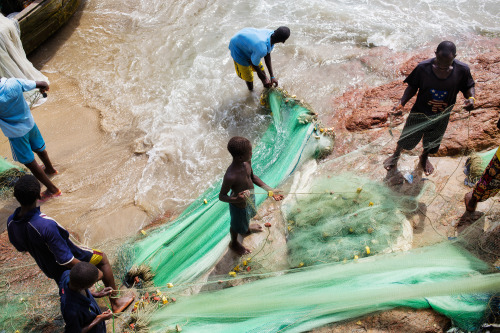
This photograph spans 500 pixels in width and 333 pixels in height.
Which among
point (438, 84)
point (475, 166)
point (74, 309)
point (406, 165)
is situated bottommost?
point (74, 309)

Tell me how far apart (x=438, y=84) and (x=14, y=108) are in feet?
16.2

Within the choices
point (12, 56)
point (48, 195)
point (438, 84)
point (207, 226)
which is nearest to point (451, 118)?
point (438, 84)

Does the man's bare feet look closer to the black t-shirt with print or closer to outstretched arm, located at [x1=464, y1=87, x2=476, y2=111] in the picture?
the black t-shirt with print

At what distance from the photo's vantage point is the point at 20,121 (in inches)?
176

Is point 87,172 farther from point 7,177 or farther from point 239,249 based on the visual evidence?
point 239,249

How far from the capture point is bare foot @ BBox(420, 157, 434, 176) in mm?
4395

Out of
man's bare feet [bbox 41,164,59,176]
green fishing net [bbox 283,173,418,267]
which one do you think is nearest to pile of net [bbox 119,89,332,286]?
green fishing net [bbox 283,173,418,267]

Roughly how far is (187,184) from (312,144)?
1.98m

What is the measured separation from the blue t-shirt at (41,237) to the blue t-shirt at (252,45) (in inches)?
→ 148

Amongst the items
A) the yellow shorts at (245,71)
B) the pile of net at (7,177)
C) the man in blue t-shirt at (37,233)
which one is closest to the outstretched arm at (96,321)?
the man in blue t-shirt at (37,233)

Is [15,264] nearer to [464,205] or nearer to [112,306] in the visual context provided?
[112,306]

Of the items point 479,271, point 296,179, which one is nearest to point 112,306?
point 296,179

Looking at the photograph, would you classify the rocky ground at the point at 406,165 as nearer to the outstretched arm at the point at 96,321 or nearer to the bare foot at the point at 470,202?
the bare foot at the point at 470,202

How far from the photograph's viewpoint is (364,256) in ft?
11.7
